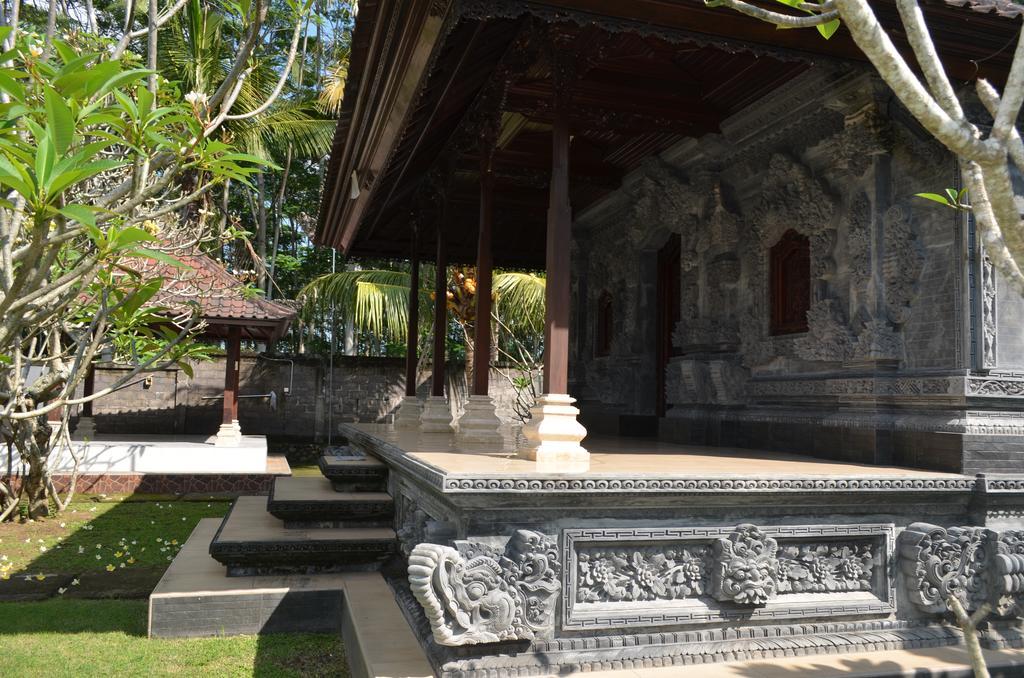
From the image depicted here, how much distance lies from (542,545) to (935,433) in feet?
8.37

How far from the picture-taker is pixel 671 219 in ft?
24.8

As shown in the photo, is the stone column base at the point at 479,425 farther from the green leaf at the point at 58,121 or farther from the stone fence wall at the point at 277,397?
the stone fence wall at the point at 277,397

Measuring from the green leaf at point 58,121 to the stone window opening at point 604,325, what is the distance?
7.79 m

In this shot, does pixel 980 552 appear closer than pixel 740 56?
Yes

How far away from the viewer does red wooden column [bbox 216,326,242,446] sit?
41.6 feet

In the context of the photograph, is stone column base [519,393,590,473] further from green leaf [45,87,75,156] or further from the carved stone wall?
green leaf [45,87,75,156]

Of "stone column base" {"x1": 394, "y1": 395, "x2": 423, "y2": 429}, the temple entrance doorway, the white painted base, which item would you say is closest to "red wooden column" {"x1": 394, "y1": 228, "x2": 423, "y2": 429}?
"stone column base" {"x1": 394, "y1": 395, "x2": 423, "y2": 429}

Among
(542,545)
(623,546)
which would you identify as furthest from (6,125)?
(623,546)

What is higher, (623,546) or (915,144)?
Answer: (915,144)

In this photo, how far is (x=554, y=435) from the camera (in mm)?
4367

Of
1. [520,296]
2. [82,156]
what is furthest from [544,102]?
[520,296]

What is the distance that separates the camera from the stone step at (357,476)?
250 inches

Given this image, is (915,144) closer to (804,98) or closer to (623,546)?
(804,98)

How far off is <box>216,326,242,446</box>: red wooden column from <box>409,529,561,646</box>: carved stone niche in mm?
9776
